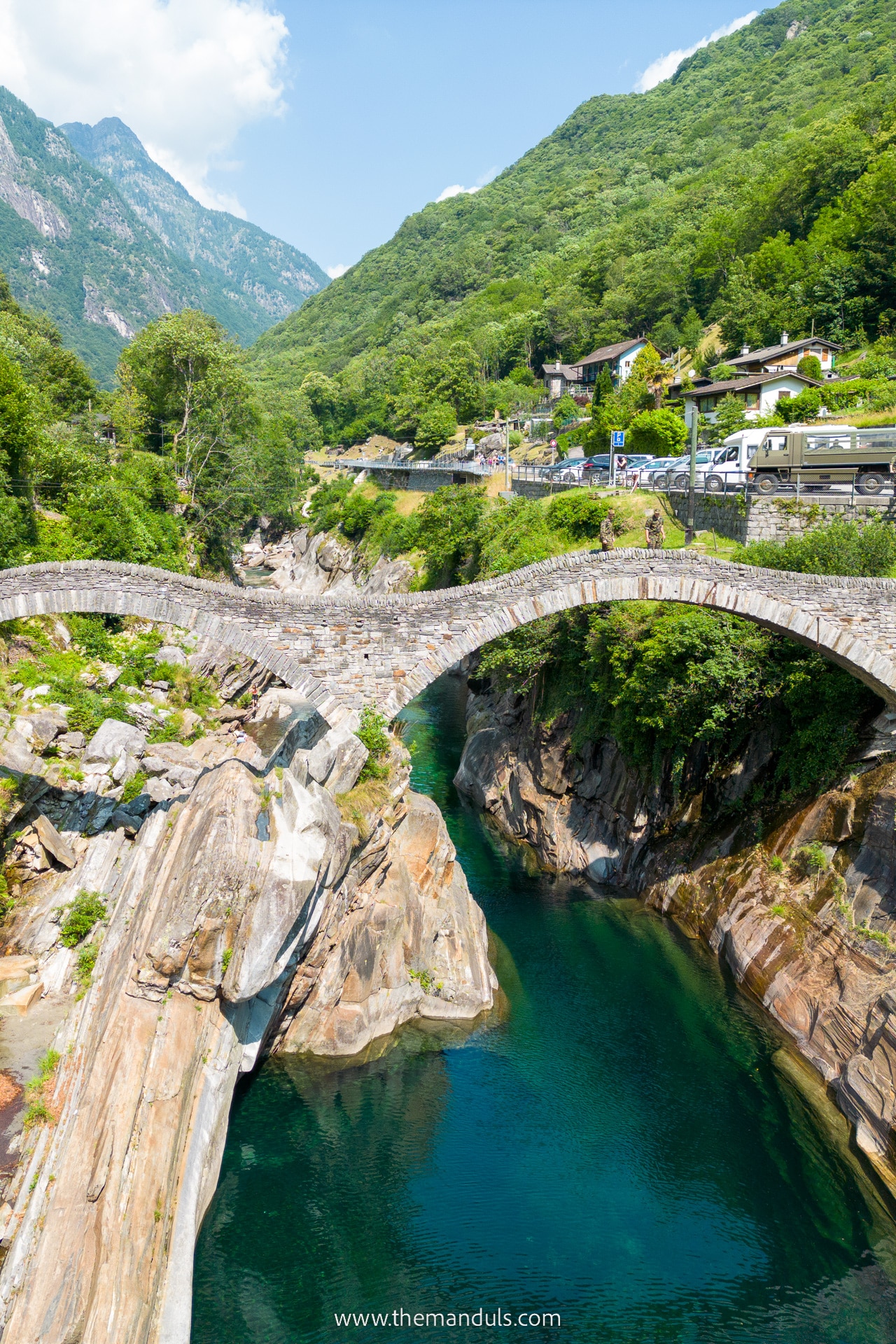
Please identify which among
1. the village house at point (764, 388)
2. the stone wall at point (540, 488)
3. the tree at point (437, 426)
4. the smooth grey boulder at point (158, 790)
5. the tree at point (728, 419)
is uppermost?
the tree at point (437, 426)

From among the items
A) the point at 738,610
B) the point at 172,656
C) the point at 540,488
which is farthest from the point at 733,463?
the point at 172,656

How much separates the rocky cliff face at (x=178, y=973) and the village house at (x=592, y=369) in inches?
2203

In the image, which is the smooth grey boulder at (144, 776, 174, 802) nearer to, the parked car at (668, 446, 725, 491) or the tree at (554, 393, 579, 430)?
the parked car at (668, 446, 725, 491)

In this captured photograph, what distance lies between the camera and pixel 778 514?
2625 centimetres

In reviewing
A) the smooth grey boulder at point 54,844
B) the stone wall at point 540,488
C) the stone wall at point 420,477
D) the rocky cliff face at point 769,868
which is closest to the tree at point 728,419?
the stone wall at point 540,488

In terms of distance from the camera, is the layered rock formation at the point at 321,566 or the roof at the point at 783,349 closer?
the roof at the point at 783,349

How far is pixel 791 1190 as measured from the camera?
1318cm

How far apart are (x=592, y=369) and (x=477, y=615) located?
199ft

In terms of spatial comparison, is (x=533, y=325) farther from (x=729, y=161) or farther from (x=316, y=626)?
(x=316, y=626)

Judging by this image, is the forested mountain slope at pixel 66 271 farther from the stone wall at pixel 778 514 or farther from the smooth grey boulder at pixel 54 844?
the smooth grey boulder at pixel 54 844

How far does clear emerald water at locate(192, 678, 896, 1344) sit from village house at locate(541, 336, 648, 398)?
57.7 m

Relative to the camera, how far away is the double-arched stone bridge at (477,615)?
59.3ft

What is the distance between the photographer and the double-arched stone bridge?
18.1m

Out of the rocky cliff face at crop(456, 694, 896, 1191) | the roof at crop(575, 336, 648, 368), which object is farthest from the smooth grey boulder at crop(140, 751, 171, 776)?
the roof at crop(575, 336, 648, 368)
